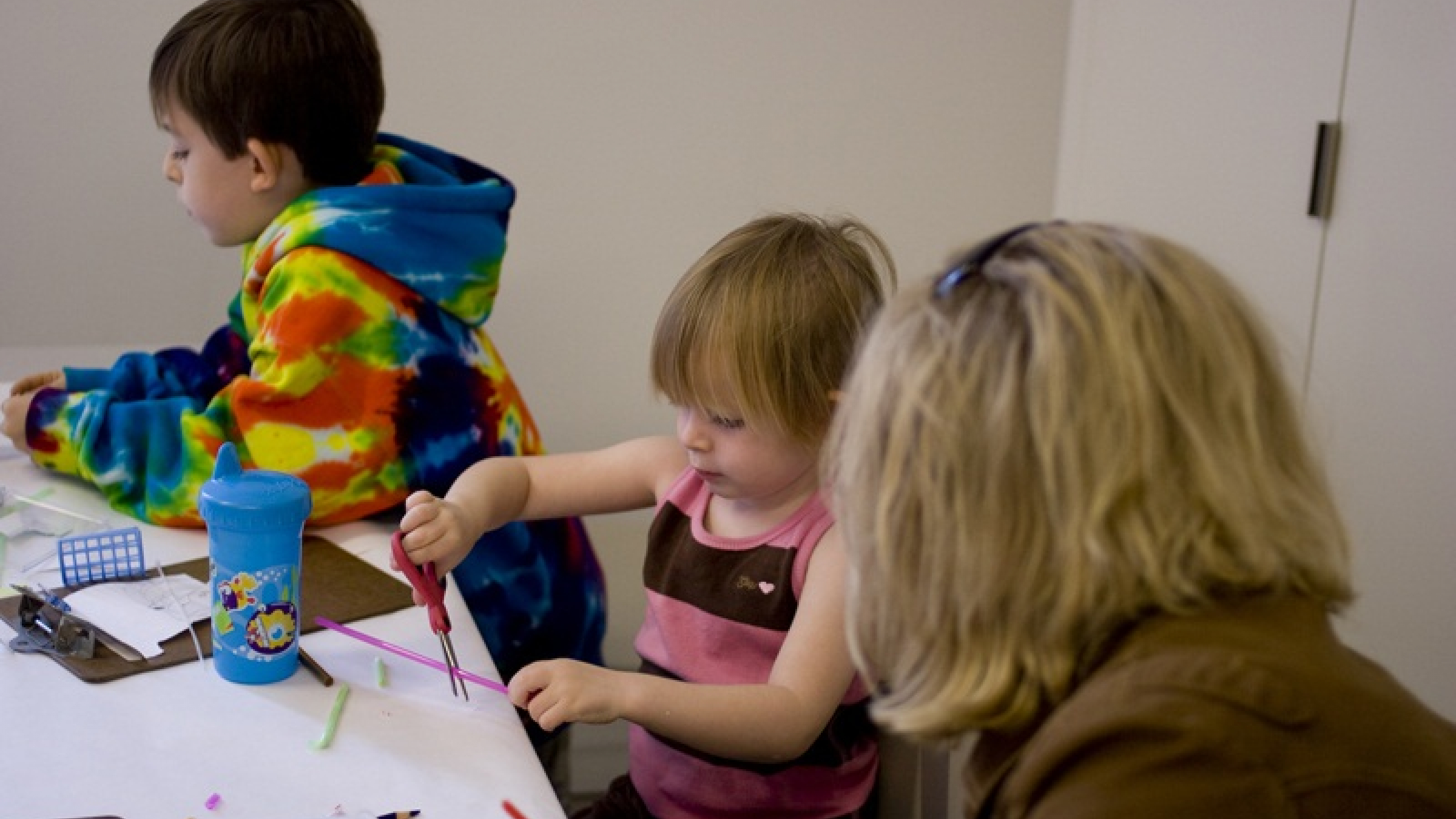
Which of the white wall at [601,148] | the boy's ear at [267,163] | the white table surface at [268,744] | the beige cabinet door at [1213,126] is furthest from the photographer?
the white wall at [601,148]

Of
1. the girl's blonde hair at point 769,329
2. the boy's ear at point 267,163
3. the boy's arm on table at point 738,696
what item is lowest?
the boy's arm on table at point 738,696

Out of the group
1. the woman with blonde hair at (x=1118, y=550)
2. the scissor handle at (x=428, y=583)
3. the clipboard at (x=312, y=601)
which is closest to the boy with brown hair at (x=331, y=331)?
the clipboard at (x=312, y=601)

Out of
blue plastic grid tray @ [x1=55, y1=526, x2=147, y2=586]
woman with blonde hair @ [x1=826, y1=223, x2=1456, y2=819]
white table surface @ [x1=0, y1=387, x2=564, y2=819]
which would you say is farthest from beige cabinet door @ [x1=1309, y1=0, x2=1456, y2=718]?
blue plastic grid tray @ [x1=55, y1=526, x2=147, y2=586]

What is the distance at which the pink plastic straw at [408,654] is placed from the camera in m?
1.06

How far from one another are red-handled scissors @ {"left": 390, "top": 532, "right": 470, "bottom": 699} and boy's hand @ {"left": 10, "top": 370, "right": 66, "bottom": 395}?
2.09 feet

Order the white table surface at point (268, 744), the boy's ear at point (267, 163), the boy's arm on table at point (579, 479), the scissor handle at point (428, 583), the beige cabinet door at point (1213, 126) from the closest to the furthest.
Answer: the white table surface at point (268, 744)
the scissor handle at point (428, 583)
the boy's arm on table at point (579, 479)
the boy's ear at point (267, 163)
the beige cabinet door at point (1213, 126)

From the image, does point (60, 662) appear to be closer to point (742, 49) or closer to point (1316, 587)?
point (1316, 587)

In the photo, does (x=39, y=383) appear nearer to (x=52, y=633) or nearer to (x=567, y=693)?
(x=52, y=633)

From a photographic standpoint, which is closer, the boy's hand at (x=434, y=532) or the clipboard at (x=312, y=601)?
the clipboard at (x=312, y=601)

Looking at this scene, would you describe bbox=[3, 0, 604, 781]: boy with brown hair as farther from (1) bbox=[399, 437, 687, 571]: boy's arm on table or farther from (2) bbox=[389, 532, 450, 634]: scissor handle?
(2) bbox=[389, 532, 450, 634]: scissor handle

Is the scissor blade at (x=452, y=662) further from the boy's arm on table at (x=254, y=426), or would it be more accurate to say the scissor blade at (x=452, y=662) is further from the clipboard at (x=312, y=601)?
the boy's arm on table at (x=254, y=426)

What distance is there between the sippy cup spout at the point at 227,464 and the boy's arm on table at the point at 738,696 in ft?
0.89

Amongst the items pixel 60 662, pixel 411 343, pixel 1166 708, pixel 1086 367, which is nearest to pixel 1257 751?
pixel 1166 708

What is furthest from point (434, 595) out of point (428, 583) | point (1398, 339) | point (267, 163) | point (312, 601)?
point (1398, 339)
